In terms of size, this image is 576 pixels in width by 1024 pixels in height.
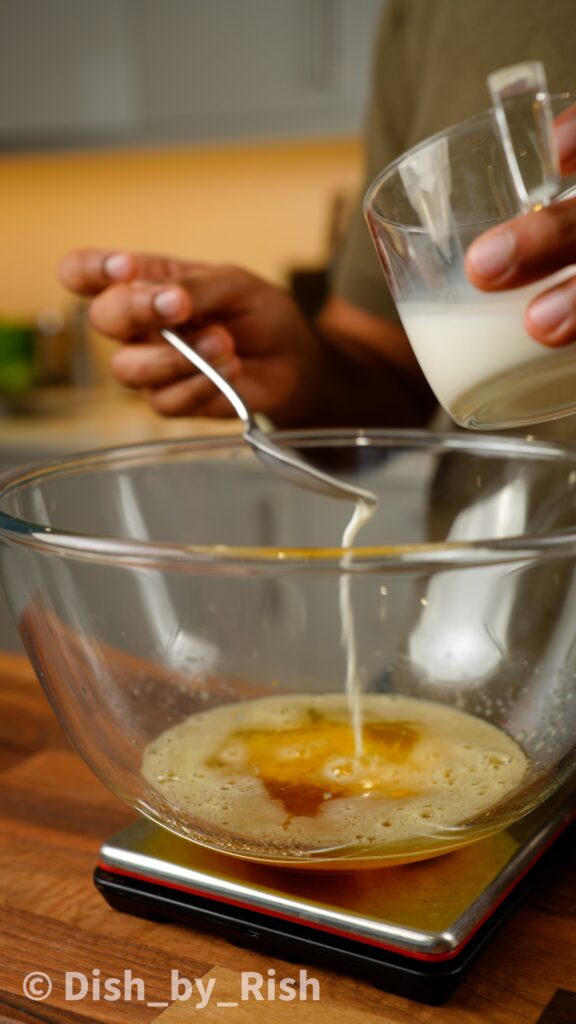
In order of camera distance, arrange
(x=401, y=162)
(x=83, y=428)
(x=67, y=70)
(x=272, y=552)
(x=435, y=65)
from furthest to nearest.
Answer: (x=67, y=70) → (x=83, y=428) → (x=435, y=65) → (x=401, y=162) → (x=272, y=552)

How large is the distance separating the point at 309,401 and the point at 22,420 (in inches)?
50.0

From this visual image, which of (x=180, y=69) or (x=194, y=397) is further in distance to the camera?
(x=180, y=69)

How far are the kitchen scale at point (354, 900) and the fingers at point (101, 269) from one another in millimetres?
410

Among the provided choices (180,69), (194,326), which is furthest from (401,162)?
(180,69)

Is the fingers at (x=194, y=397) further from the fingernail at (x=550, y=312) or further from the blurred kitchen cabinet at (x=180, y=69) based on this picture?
the blurred kitchen cabinet at (x=180, y=69)

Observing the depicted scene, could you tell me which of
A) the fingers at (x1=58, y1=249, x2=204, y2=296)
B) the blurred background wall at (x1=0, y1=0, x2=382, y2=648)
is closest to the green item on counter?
the blurred background wall at (x1=0, y1=0, x2=382, y2=648)

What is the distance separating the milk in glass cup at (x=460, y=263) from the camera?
50cm

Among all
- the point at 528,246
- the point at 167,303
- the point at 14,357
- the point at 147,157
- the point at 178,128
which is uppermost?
the point at 528,246

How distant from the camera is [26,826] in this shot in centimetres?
61

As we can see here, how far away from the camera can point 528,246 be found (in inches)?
17.6

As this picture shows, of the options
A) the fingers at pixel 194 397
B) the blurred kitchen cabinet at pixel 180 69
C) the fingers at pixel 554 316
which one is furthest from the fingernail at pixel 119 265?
the blurred kitchen cabinet at pixel 180 69

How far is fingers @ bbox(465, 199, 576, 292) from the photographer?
446 mm

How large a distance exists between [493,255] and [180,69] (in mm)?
1924

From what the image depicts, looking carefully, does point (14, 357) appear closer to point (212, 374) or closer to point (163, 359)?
point (163, 359)
